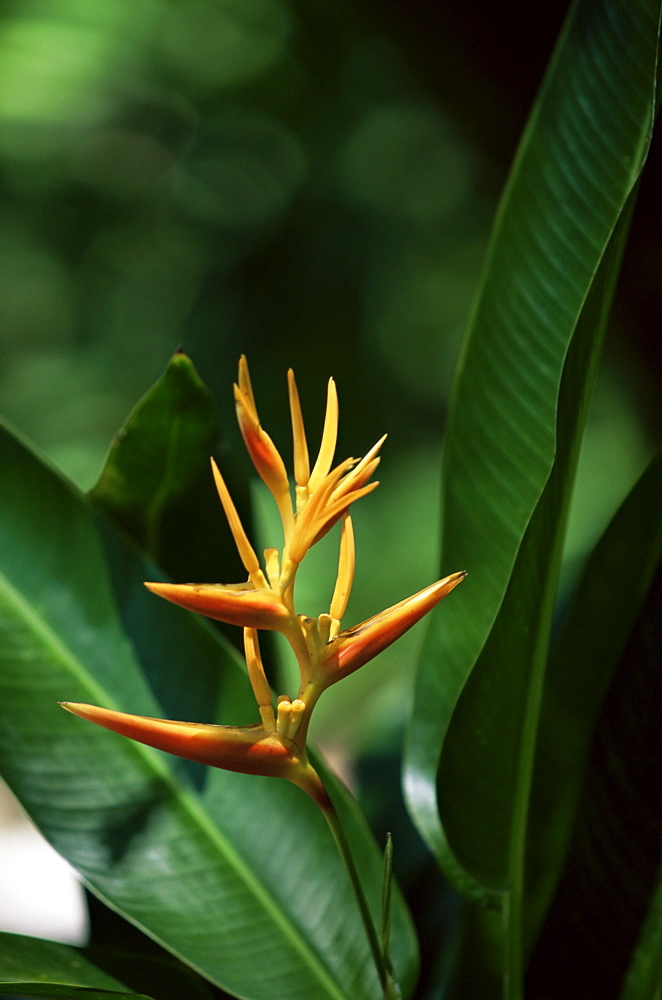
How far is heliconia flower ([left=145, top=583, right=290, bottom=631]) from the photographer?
239 mm

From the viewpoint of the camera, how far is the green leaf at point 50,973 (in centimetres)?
31

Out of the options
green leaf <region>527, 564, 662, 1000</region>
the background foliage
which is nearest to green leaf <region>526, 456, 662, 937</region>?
green leaf <region>527, 564, 662, 1000</region>

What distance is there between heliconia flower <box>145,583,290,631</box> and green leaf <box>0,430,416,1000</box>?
7.2 inches

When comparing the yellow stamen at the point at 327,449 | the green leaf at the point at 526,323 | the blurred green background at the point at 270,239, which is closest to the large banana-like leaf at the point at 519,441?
the green leaf at the point at 526,323

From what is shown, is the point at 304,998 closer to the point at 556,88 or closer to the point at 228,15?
the point at 556,88

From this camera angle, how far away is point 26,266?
4.94ft

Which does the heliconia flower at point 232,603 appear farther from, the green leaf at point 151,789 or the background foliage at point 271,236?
the background foliage at point 271,236

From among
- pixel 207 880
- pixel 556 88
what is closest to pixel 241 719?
pixel 207 880

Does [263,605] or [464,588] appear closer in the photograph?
[263,605]

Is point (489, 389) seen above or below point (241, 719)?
above

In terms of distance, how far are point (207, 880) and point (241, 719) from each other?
0.26ft

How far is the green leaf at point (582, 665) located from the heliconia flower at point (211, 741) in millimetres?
234

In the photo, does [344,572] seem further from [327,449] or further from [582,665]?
[582,665]

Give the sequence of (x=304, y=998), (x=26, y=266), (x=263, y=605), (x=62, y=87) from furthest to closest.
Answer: (x=26, y=266)
(x=62, y=87)
(x=304, y=998)
(x=263, y=605)
